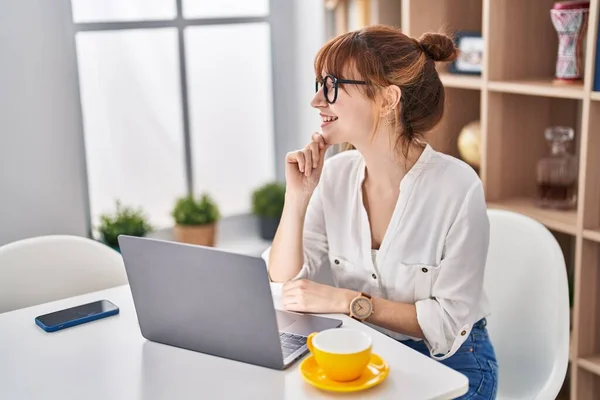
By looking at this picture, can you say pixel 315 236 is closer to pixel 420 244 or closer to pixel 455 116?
pixel 420 244

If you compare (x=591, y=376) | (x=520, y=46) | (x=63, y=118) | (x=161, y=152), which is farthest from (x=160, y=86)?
(x=591, y=376)

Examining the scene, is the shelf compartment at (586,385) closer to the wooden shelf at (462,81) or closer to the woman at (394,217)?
the woman at (394,217)

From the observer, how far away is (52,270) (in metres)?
1.92

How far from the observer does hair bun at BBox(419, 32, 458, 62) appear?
5.72 ft

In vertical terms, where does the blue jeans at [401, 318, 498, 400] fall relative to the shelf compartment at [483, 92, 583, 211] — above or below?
below

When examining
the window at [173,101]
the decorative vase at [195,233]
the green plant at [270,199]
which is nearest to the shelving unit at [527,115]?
the window at [173,101]

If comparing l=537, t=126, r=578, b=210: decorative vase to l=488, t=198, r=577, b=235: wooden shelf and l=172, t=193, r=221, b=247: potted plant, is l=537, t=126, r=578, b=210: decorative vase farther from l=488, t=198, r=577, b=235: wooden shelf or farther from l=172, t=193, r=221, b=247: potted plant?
l=172, t=193, r=221, b=247: potted plant

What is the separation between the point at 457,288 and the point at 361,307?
0.20 m

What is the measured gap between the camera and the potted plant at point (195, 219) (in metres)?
2.70

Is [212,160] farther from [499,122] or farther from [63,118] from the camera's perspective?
[499,122]

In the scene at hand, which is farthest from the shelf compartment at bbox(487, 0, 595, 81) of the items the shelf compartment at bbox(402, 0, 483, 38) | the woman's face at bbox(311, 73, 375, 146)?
the woman's face at bbox(311, 73, 375, 146)

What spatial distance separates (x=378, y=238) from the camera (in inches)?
70.9

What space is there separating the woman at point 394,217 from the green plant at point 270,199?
3.30ft

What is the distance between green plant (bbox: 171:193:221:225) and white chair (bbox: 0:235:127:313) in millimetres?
744
